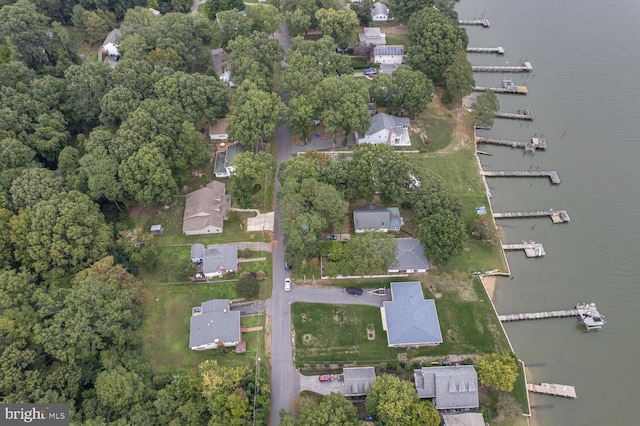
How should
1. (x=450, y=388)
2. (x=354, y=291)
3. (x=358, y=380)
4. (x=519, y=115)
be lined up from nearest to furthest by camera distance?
(x=450, y=388), (x=358, y=380), (x=354, y=291), (x=519, y=115)

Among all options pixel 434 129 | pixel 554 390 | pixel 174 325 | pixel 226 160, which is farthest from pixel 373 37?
pixel 554 390

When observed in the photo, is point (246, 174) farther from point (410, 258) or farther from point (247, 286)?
point (410, 258)

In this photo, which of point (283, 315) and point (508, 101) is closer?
point (283, 315)

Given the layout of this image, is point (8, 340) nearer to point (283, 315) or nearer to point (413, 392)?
point (283, 315)

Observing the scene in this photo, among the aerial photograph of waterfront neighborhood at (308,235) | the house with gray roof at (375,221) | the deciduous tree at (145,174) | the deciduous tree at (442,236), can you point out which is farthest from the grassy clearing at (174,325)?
the deciduous tree at (442,236)

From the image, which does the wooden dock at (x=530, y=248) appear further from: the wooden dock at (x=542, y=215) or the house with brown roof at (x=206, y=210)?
the house with brown roof at (x=206, y=210)

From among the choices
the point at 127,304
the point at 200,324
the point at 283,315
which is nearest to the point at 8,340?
the point at 127,304
